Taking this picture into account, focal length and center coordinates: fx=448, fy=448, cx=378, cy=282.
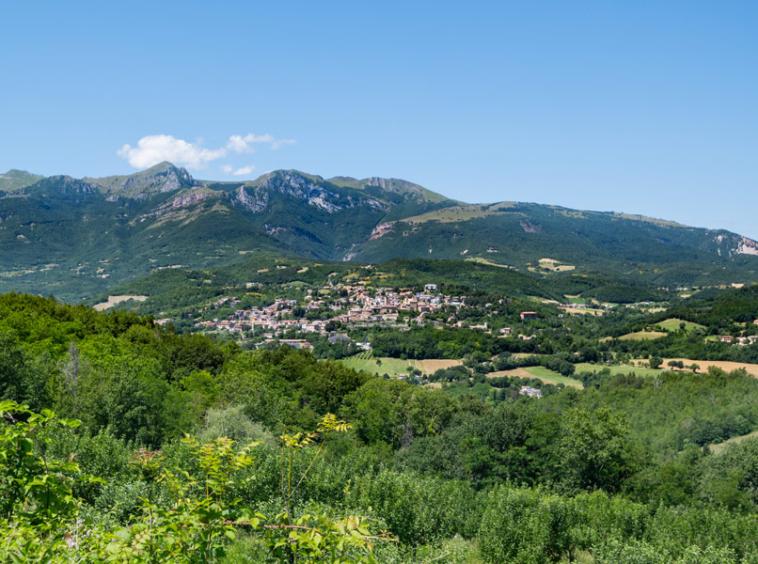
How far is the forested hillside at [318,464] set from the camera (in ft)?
14.4

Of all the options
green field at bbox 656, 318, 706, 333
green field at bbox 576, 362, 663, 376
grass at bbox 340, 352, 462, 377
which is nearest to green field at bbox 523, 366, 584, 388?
green field at bbox 576, 362, 663, 376

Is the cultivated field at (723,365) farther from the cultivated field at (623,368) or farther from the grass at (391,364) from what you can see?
the grass at (391,364)

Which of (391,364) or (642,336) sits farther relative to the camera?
(642,336)

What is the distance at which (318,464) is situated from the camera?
760 inches

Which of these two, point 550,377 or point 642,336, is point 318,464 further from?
point 642,336

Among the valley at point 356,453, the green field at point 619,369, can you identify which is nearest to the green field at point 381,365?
the valley at point 356,453

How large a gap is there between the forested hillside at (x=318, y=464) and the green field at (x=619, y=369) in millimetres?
23634

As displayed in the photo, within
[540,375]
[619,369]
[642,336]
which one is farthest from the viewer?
[642,336]

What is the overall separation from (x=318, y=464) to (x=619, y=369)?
3656 inches

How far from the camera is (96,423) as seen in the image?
85.4 ft

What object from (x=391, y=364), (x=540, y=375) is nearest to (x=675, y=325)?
(x=540, y=375)

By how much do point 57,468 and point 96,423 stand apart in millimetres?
26204

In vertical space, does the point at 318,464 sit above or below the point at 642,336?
above

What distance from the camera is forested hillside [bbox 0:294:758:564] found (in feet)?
14.4
